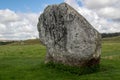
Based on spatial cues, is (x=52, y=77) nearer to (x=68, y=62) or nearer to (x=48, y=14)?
(x=68, y=62)

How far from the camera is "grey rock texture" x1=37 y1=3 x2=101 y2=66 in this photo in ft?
95.0

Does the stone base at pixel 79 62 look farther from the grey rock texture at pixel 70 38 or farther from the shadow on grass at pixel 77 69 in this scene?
the shadow on grass at pixel 77 69

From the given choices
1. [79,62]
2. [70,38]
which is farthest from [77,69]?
[70,38]

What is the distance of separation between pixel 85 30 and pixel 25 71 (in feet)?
23.5

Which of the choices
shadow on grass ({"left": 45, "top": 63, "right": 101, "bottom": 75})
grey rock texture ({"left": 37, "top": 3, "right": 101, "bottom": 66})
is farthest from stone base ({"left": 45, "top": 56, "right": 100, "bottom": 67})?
shadow on grass ({"left": 45, "top": 63, "right": 101, "bottom": 75})

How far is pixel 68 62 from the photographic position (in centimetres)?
2989

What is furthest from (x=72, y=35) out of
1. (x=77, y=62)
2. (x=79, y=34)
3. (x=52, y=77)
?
(x=52, y=77)

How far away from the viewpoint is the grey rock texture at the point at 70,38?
28953 mm

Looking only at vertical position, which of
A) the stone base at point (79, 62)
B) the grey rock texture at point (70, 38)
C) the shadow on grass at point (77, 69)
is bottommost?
the shadow on grass at point (77, 69)

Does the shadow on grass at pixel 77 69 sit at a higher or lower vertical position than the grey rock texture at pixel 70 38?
lower

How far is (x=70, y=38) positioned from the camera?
29.7m

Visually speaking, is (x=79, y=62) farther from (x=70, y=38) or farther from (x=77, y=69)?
(x=70, y=38)

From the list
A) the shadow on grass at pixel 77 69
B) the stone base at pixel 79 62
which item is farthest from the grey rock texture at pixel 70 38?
the shadow on grass at pixel 77 69

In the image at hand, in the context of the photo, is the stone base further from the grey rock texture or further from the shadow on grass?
the shadow on grass
